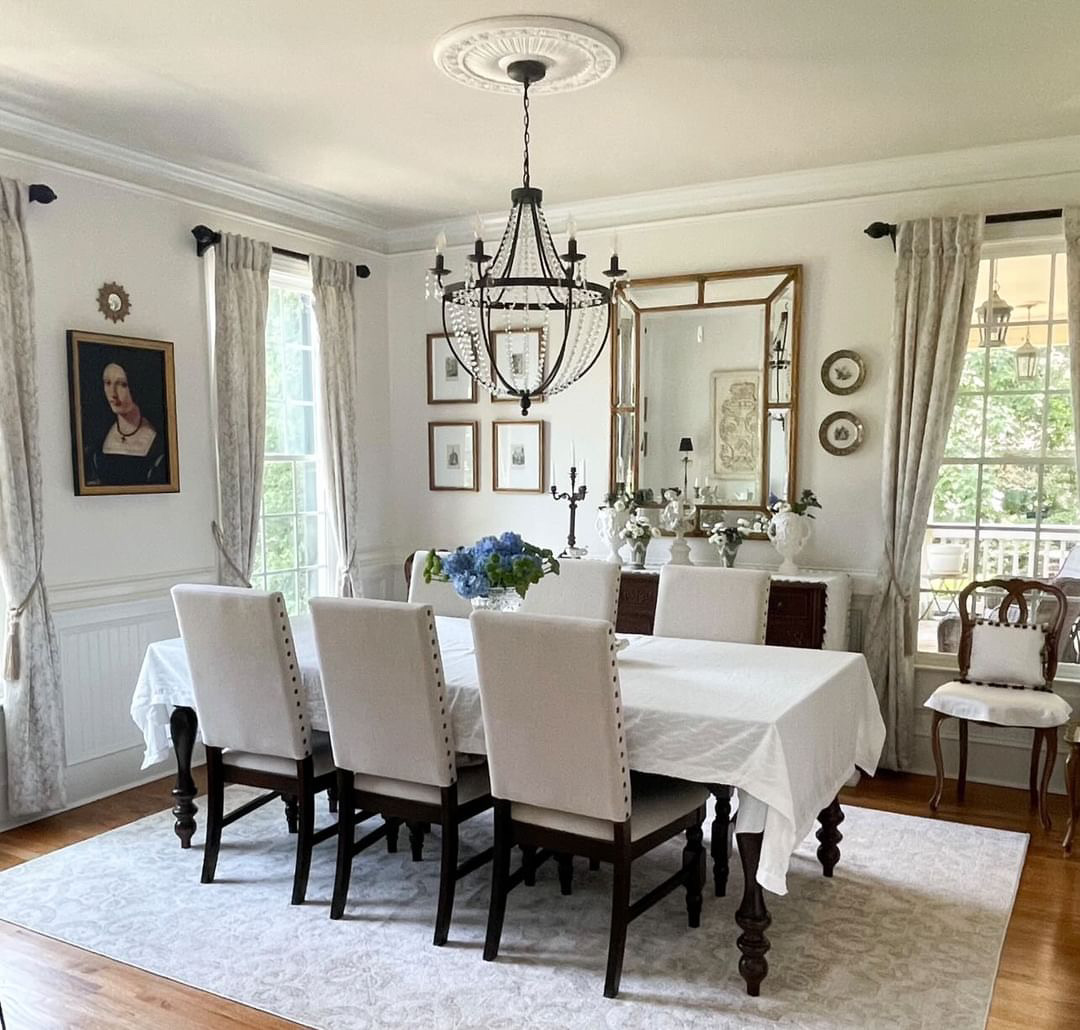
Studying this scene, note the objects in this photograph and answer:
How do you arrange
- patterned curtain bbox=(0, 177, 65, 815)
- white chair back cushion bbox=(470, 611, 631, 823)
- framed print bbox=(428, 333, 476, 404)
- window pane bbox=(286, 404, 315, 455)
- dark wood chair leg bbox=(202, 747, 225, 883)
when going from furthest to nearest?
framed print bbox=(428, 333, 476, 404) → window pane bbox=(286, 404, 315, 455) → patterned curtain bbox=(0, 177, 65, 815) → dark wood chair leg bbox=(202, 747, 225, 883) → white chair back cushion bbox=(470, 611, 631, 823)

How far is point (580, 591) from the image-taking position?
3.88 m

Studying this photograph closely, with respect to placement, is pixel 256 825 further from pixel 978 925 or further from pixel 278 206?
pixel 278 206

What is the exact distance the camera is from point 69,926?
3.06 m

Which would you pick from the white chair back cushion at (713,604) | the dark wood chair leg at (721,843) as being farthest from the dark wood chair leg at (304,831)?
the white chair back cushion at (713,604)

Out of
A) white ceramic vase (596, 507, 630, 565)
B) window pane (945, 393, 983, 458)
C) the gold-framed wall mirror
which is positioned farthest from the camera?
white ceramic vase (596, 507, 630, 565)

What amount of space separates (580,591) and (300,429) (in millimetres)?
2302

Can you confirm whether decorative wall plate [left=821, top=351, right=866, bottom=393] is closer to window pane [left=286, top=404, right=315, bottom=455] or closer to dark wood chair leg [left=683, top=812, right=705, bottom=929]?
dark wood chair leg [left=683, top=812, right=705, bottom=929]

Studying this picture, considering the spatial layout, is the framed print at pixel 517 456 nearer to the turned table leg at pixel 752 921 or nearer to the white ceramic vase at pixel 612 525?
the white ceramic vase at pixel 612 525

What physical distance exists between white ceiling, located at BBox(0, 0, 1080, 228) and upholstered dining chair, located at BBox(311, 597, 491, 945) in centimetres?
187

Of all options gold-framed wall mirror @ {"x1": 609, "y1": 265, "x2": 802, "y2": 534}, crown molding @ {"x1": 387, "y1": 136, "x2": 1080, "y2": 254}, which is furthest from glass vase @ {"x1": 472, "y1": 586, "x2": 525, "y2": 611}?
crown molding @ {"x1": 387, "y1": 136, "x2": 1080, "y2": 254}

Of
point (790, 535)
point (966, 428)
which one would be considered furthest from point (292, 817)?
point (966, 428)

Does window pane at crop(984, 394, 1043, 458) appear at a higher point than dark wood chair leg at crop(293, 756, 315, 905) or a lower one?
higher

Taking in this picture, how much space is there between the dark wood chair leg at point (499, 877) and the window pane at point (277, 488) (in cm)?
285

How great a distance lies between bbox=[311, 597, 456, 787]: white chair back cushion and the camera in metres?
2.84
